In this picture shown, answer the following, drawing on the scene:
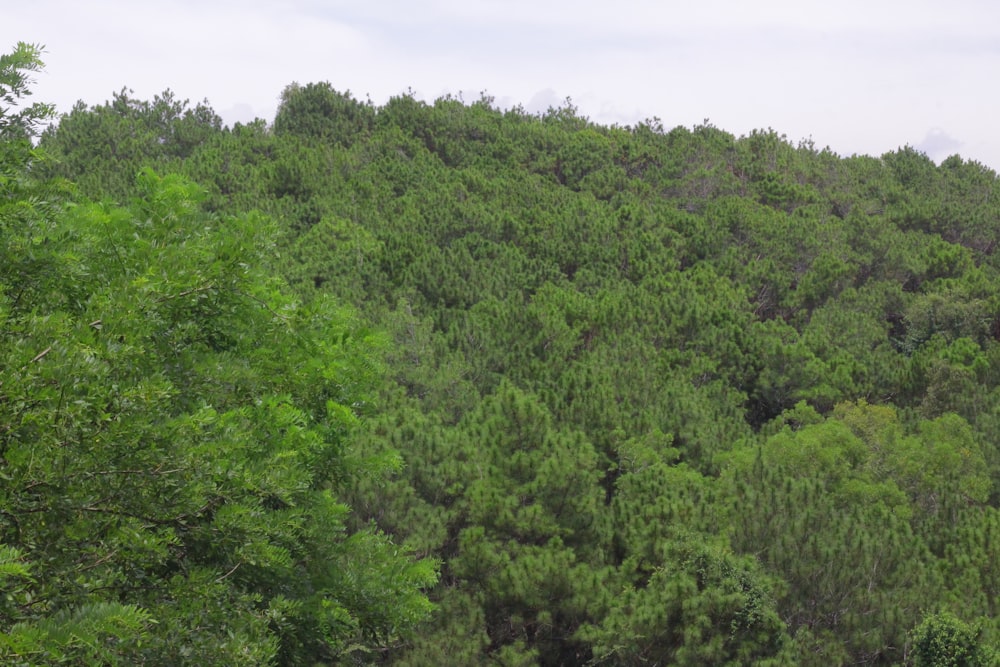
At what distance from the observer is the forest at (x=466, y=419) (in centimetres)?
418

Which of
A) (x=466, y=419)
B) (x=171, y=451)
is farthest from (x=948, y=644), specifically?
(x=171, y=451)

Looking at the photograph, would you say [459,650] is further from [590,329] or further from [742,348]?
[742,348]

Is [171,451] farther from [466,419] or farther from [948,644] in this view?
[466,419]

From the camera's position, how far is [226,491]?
4551mm

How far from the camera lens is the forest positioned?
418 centimetres

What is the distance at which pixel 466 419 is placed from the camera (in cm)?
1369

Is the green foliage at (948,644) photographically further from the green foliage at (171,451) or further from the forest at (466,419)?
the green foliage at (171,451)

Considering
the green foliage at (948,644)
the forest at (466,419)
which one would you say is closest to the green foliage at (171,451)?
the forest at (466,419)

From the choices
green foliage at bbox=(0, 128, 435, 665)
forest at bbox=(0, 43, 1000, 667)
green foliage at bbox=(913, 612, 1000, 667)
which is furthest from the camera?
green foliage at bbox=(913, 612, 1000, 667)

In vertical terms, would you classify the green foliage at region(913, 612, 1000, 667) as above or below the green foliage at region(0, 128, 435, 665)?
below

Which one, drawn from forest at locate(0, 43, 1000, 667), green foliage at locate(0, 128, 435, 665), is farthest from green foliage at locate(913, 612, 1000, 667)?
green foliage at locate(0, 128, 435, 665)

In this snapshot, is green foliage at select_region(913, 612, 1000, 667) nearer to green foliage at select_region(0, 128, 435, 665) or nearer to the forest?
the forest

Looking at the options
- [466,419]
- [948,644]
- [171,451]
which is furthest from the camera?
[466,419]

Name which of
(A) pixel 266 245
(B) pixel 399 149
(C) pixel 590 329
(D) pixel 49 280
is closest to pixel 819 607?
(A) pixel 266 245
